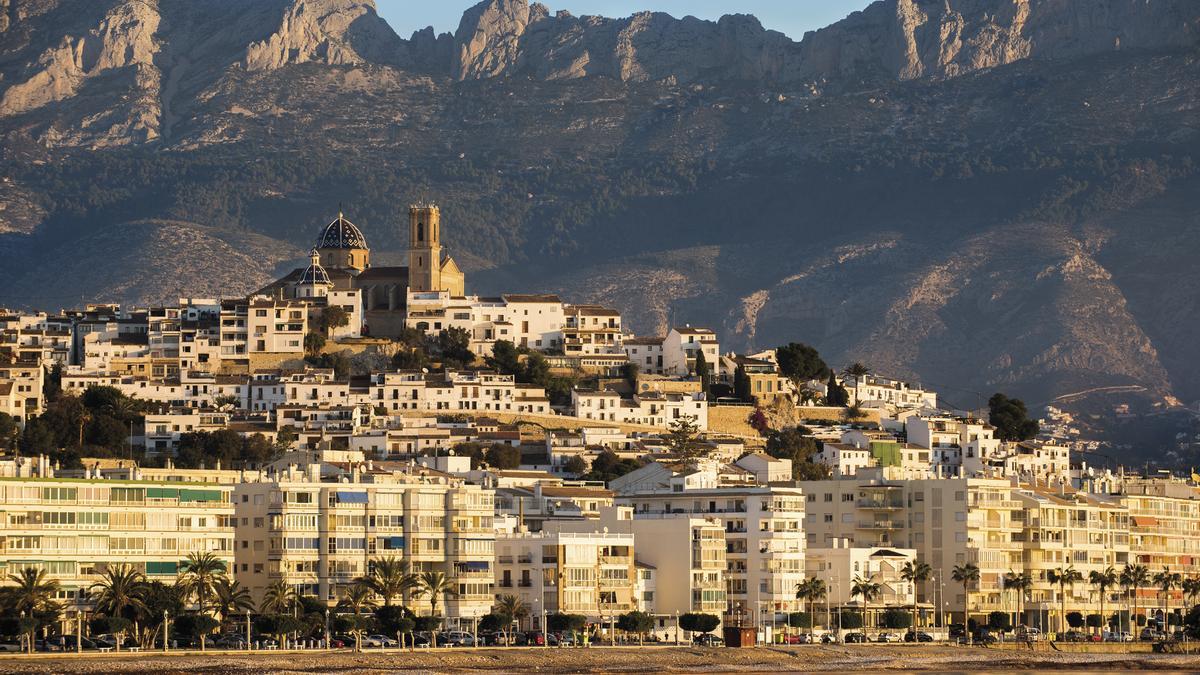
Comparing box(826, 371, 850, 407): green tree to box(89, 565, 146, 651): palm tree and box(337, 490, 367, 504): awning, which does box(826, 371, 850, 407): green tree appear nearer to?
box(337, 490, 367, 504): awning

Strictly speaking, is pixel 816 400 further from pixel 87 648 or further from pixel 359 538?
pixel 87 648

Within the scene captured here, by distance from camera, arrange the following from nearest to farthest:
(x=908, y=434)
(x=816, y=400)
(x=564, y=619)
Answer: (x=564, y=619)
(x=908, y=434)
(x=816, y=400)

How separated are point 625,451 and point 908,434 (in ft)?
74.8

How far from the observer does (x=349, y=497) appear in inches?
4387

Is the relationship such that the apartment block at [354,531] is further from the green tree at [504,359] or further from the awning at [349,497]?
the green tree at [504,359]

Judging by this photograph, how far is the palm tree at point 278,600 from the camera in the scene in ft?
343

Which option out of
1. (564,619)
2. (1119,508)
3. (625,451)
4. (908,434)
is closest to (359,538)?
(564,619)

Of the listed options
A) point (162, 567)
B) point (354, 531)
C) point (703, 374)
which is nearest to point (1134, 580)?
point (354, 531)

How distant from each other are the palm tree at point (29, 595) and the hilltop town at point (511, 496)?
0.96 feet

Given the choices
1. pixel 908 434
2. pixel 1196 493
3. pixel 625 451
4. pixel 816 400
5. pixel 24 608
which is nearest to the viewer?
pixel 24 608

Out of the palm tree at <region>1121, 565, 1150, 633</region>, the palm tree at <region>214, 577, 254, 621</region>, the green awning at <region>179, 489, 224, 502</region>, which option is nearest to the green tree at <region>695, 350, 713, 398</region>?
the palm tree at <region>1121, 565, 1150, 633</region>

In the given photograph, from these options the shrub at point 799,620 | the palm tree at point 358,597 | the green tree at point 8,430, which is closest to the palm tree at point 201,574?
the palm tree at point 358,597

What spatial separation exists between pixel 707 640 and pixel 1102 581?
2985 centimetres

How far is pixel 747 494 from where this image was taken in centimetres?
12331
